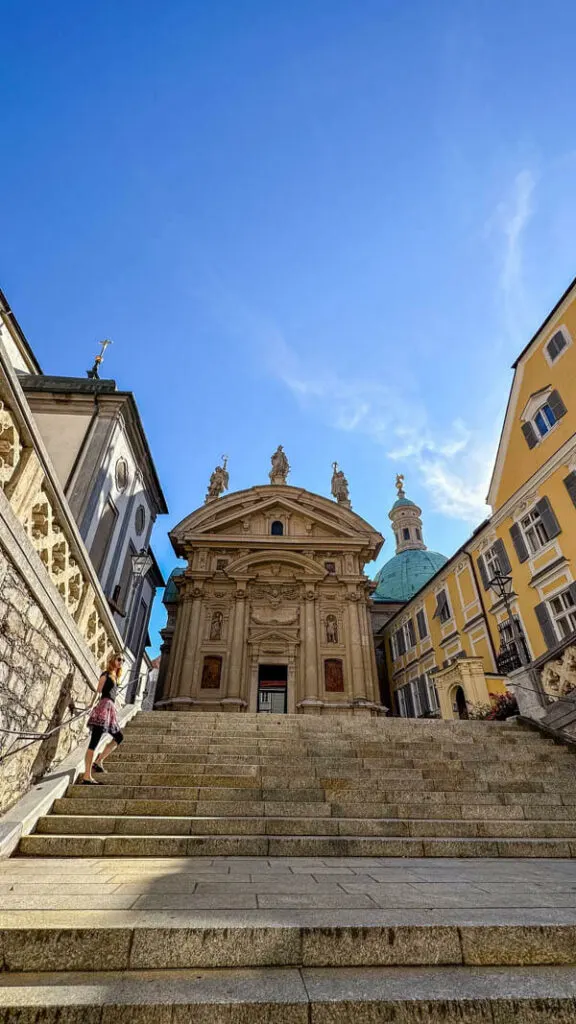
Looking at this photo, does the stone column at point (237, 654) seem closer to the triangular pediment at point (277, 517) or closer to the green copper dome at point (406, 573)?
the triangular pediment at point (277, 517)

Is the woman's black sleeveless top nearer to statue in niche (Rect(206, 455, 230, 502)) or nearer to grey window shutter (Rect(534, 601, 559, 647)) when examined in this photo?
Result: grey window shutter (Rect(534, 601, 559, 647))

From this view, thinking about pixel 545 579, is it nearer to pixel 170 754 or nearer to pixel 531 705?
pixel 531 705

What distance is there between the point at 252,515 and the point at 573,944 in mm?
27664

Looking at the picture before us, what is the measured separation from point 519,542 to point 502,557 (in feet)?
4.48

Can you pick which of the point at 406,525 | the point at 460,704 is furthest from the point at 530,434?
the point at 406,525

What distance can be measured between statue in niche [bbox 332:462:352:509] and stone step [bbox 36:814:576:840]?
27.1 meters

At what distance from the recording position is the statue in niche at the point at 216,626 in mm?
25141

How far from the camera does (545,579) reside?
16.4m

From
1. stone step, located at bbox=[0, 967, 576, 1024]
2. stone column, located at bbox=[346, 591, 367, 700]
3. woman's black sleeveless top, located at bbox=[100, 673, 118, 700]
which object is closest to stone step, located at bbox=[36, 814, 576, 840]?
woman's black sleeveless top, located at bbox=[100, 673, 118, 700]

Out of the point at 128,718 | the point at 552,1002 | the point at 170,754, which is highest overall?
the point at 128,718

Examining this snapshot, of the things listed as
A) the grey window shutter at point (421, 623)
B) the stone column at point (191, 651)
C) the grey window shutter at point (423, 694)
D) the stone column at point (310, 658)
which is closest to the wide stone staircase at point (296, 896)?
the stone column at point (310, 658)

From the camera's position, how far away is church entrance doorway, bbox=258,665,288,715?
81.8 ft

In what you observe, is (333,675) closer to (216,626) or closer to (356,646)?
(356,646)

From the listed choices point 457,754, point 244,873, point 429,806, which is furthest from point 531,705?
point 244,873
